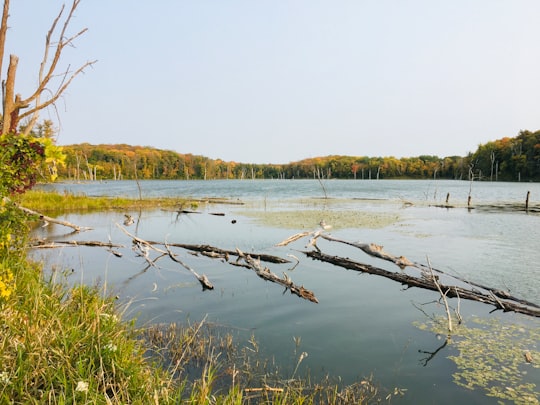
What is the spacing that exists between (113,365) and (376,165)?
597ft

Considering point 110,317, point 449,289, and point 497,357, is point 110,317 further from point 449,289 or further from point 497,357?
point 449,289

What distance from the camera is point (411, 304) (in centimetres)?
906

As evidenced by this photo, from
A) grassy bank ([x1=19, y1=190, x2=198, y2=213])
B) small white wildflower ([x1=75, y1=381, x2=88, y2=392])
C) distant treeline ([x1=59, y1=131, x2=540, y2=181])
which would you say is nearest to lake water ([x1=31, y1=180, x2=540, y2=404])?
small white wildflower ([x1=75, y1=381, x2=88, y2=392])

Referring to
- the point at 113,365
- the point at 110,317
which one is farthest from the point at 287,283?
the point at 113,365

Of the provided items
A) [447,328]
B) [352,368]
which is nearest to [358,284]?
[447,328]

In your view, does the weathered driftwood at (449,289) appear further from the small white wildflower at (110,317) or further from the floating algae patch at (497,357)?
the small white wildflower at (110,317)

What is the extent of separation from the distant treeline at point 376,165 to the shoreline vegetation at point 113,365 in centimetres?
9452

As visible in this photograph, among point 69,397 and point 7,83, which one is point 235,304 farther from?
point 7,83

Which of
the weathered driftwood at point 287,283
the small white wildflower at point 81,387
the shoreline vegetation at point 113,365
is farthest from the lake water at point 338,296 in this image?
the small white wildflower at point 81,387

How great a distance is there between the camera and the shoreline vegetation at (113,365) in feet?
11.7

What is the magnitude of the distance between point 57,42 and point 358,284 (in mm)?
9864

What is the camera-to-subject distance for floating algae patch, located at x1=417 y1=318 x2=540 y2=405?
5230 mm

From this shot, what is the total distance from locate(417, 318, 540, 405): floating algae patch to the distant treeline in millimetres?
92789

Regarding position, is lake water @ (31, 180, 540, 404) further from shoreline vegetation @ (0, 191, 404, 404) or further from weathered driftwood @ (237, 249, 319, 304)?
shoreline vegetation @ (0, 191, 404, 404)
